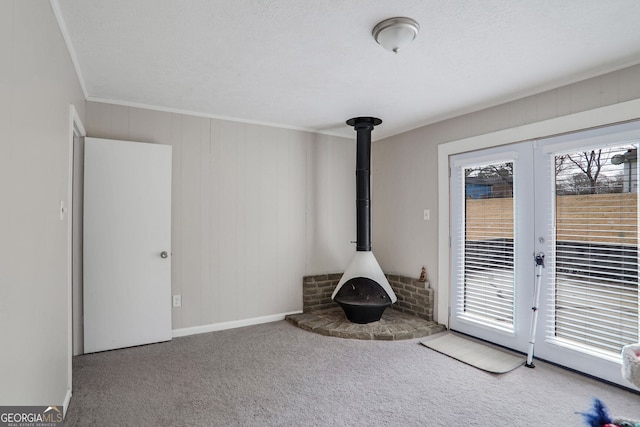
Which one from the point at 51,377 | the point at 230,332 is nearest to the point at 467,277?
the point at 230,332

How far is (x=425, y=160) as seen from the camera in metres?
4.05

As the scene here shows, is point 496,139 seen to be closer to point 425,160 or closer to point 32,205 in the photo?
point 425,160

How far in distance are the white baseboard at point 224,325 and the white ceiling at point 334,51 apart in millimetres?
2310

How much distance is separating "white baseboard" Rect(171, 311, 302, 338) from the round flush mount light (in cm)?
314

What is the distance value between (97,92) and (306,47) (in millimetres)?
2084

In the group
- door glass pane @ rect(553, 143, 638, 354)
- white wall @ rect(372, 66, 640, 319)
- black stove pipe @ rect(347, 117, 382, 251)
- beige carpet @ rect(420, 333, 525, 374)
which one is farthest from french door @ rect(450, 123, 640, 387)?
black stove pipe @ rect(347, 117, 382, 251)

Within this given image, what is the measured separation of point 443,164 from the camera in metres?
3.80

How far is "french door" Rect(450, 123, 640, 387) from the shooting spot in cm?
248

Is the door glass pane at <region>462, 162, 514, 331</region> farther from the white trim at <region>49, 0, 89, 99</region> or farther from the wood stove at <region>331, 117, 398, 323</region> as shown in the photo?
the white trim at <region>49, 0, 89, 99</region>

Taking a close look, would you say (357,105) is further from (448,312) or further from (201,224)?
(448,312)

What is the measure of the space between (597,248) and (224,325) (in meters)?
3.51

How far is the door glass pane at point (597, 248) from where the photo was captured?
2.44m

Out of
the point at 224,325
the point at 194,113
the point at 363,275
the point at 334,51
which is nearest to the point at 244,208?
the point at 194,113

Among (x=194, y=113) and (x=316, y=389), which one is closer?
(x=316, y=389)
